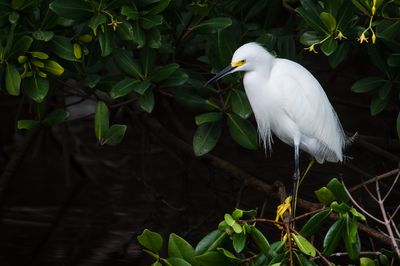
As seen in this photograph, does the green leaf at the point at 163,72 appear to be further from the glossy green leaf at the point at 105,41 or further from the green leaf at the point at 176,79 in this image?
the glossy green leaf at the point at 105,41

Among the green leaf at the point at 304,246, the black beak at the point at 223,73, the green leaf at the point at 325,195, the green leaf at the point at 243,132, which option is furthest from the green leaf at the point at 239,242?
the green leaf at the point at 243,132

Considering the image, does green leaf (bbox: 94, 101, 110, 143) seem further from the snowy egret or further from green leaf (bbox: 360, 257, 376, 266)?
green leaf (bbox: 360, 257, 376, 266)

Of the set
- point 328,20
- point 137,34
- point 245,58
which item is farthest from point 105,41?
point 328,20

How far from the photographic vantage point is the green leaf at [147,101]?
3.48 meters

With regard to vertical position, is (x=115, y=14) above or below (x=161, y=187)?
above

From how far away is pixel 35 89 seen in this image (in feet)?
11.1

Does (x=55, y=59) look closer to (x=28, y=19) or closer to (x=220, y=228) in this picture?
(x=28, y=19)

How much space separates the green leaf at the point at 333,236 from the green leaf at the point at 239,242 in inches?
10.0

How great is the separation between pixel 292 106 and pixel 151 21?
85 centimetres

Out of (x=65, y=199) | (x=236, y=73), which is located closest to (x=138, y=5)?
(x=236, y=73)

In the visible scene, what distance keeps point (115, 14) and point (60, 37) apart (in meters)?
0.26

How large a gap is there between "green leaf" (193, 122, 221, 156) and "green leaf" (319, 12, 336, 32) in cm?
69

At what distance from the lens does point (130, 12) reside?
3209 mm

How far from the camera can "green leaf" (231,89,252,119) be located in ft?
11.9
